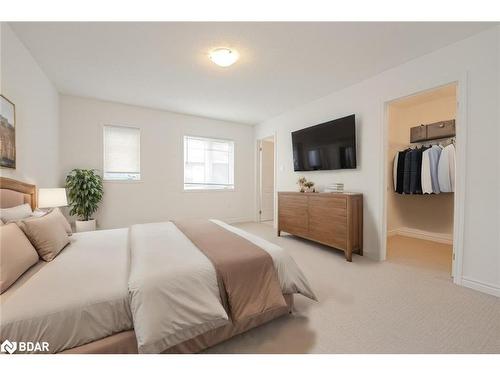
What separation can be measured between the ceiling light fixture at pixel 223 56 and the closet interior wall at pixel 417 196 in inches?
120

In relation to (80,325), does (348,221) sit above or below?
above

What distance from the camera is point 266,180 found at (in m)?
5.76

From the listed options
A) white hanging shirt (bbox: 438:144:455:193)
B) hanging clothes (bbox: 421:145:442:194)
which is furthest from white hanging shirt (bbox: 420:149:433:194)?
white hanging shirt (bbox: 438:144:455:193)

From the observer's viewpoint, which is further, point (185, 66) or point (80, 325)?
point (185, 66)

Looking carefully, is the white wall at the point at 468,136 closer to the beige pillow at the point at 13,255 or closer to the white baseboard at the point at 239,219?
the white baseboard at the point at 239,219

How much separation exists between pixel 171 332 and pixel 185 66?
2816 millimetres

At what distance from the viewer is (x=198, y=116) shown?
4820mm

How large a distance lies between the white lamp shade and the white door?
404cm

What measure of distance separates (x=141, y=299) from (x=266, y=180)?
4820 mm

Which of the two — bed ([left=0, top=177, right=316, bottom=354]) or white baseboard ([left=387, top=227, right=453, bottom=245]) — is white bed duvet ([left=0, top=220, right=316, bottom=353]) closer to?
bed ([left=0, top=177, right=316, bottom=354])
